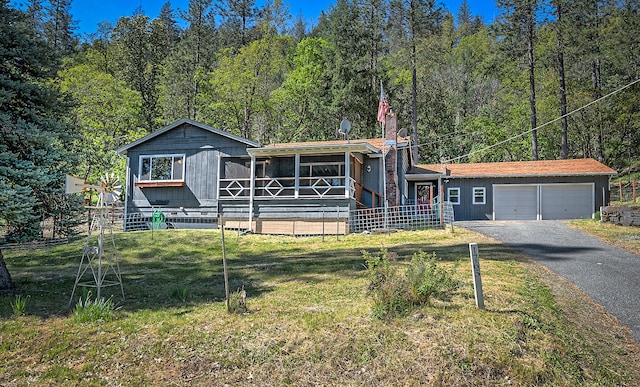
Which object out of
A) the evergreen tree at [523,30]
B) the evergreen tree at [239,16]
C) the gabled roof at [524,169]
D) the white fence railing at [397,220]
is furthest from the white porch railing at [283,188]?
the evergreen tree at [239,16]

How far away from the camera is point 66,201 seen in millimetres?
8078

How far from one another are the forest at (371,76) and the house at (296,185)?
626cm

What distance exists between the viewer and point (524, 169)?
2214 centimetres

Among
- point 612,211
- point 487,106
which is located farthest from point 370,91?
point 612,211

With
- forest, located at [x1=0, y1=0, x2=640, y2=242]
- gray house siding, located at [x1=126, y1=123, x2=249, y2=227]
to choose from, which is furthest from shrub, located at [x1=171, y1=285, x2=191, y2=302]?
forest, located at [x1=0, y1=0, x2=640, y2=242]

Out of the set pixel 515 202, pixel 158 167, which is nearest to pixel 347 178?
pixel 158 167

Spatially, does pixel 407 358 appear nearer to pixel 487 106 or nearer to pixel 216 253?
pixel 216 253

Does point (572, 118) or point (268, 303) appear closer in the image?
point (268, 303)

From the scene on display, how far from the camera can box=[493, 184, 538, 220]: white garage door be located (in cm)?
2197

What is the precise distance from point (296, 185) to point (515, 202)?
Answer: 12.6 metres

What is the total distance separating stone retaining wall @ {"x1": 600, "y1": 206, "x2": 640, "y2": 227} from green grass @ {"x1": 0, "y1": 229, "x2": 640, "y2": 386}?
1026cm

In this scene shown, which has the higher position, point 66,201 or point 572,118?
point 572,118

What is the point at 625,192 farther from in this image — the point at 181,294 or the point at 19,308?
the point at 19,308

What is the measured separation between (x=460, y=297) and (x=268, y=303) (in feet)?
9.03
